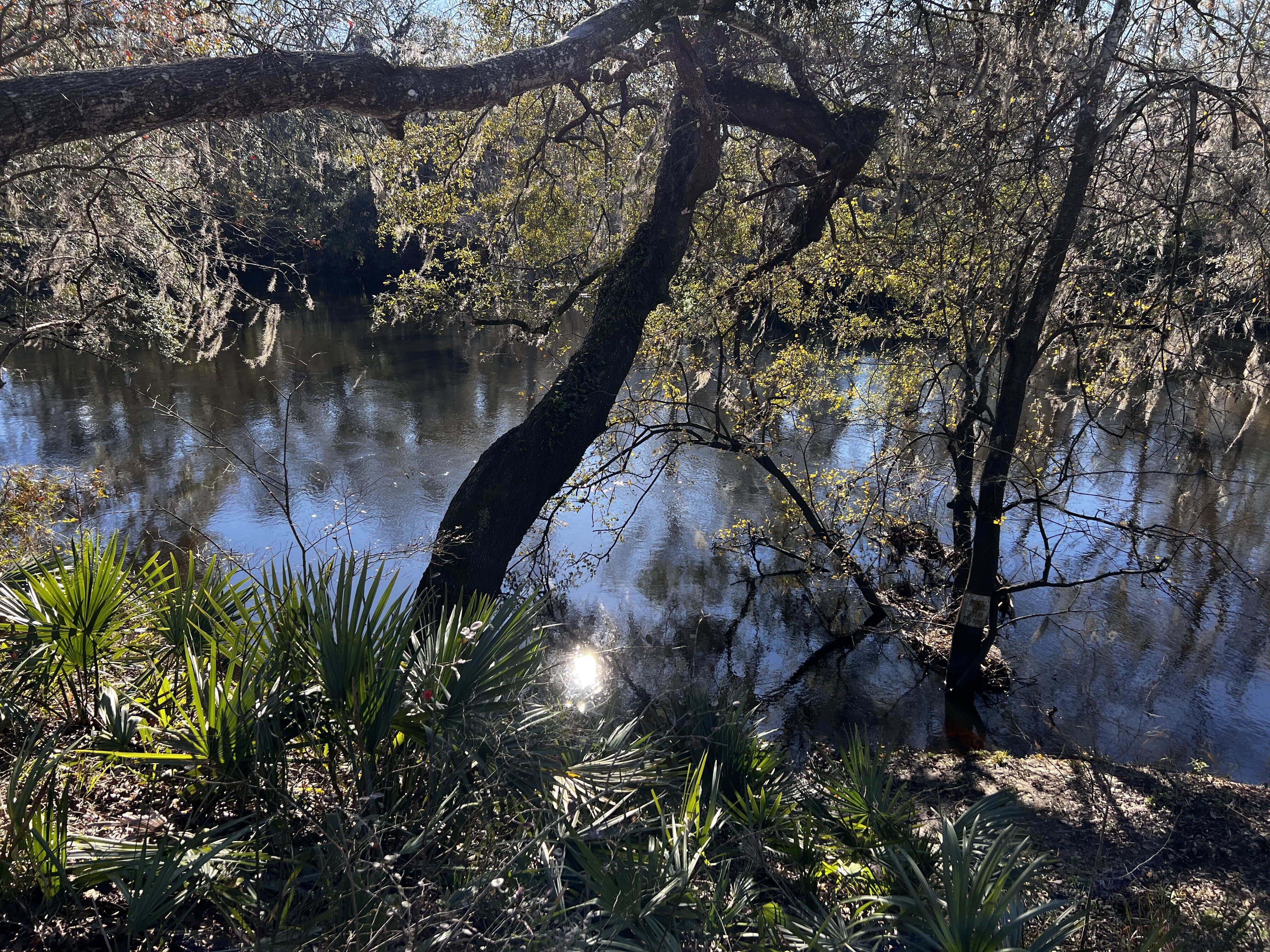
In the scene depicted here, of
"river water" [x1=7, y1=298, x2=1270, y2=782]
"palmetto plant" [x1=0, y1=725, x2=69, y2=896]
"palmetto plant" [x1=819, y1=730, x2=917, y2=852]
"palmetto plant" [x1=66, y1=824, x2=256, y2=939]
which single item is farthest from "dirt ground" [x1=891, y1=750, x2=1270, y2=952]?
"palmetto plant" [x1=0, y1=725, x2=69, y2=896]

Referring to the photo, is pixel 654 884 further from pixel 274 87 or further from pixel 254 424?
pixel 254 424

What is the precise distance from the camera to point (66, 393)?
18484mm

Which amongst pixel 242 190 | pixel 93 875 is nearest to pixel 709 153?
pixel 242 190

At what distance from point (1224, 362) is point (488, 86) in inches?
295

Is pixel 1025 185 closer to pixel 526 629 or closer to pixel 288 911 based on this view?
pixel 526 629

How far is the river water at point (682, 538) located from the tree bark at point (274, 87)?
223 cm

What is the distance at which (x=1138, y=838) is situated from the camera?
5.09 metres

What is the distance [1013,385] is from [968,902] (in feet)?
18.3

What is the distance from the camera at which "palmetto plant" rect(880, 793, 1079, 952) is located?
2561mm

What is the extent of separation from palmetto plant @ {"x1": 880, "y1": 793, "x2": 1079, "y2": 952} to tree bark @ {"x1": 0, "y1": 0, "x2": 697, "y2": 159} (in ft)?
16.1

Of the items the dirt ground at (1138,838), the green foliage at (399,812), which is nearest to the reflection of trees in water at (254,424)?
the green foliage at (399,812)

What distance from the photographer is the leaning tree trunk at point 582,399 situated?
677 centimetres

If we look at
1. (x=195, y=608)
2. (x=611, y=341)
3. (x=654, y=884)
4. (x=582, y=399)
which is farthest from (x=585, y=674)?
(x=654, y=884)

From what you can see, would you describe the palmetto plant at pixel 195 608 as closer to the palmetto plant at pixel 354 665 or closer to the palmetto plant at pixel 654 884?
the palmetto plant at pixel 354 665
